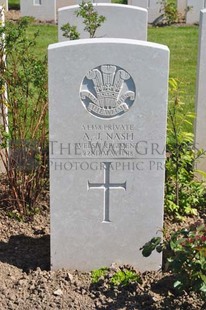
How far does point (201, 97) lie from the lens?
18.6 ft

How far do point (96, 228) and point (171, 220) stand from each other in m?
0.99

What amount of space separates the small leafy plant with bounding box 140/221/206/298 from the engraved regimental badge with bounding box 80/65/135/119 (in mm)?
847

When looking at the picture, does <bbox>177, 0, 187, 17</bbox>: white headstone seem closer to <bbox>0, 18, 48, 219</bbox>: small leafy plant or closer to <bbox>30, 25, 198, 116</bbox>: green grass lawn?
<bbox>30, 25, 198, 116</bbox>: green grass lawn

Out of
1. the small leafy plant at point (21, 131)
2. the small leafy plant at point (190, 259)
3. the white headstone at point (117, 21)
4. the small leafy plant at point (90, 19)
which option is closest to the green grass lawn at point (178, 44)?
the white headstone at point (117, 21)

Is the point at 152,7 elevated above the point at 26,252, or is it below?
above

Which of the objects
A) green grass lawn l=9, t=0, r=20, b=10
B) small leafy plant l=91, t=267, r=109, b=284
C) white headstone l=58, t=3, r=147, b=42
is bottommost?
small leafy plant l=91, t=267, r=109, b=284

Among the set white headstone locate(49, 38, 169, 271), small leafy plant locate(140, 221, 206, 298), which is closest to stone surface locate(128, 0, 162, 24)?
white headstone locate(49, 38, 169, 271)

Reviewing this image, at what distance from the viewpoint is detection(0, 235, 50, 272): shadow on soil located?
14.8 feet

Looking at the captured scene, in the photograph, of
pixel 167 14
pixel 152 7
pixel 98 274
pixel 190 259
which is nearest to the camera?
pixel 190 259

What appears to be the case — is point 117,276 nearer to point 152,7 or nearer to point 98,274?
point 98,274

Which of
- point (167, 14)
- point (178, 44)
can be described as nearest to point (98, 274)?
point (178, 44)

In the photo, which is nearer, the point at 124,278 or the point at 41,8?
the point at 124,278

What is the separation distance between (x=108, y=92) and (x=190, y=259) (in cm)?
111

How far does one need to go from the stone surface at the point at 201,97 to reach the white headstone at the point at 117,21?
0.61 metres
